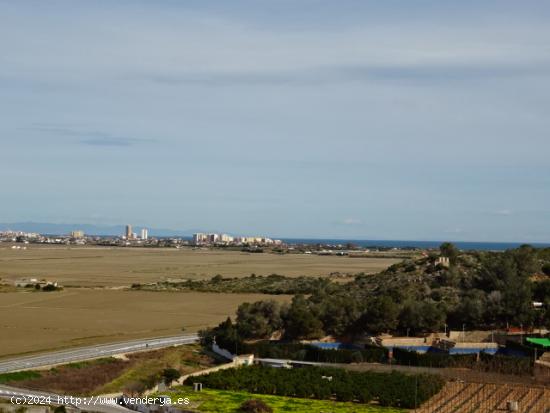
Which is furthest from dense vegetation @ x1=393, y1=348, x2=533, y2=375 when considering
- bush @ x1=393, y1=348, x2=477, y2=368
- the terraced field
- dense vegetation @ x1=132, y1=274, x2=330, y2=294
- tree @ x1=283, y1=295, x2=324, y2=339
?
dense vegetation @ x1=132, y1=274, x2=330, y2=294

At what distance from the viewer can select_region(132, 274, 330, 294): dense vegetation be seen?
71.6m

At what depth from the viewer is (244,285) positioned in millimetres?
77750

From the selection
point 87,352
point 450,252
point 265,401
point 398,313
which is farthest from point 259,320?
point 450,252

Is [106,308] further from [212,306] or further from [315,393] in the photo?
[315,393]

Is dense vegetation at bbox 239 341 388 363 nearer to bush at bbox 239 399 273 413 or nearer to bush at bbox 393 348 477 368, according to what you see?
bush at bbox 393 348 477 368

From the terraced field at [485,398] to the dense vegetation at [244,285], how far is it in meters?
37.0

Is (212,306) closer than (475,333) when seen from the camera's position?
No

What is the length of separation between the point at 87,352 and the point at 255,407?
13333 millimetres

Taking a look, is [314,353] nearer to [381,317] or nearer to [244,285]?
[381,317]

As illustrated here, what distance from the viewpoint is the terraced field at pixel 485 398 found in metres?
27.6

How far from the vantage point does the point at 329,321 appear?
4228cm

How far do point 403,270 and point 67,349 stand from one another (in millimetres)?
30653

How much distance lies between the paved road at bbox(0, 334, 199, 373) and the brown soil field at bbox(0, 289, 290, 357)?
166cm

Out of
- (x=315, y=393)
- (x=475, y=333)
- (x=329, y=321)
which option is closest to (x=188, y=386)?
(x=315, y=393)
